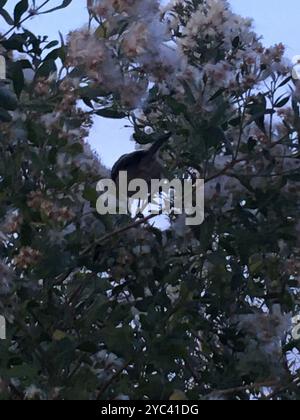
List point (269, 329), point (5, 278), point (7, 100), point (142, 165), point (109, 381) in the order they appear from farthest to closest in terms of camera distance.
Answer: point (142, 165) < point (269, 329) < point (7, 100) < point (5, 278) < point (109, 381)

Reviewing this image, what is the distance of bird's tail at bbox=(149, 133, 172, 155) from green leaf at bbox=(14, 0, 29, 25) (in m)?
0.59

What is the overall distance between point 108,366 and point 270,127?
999 millimetres

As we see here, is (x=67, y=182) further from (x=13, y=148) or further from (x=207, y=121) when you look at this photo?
(x=207, y=121)

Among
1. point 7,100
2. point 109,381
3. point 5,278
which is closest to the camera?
point 109,381

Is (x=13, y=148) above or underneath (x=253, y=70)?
underneath

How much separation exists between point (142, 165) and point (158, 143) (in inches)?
3.7

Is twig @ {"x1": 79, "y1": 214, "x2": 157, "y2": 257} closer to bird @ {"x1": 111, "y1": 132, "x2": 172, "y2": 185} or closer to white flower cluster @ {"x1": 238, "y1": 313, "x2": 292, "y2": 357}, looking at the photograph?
bird @ {"x1": 111, "y1": 132, "x2": 172, "y2": 185}

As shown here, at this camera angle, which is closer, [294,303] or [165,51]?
[165,51]

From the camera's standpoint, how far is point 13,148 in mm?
3998

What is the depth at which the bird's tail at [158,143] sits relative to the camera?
162 inches

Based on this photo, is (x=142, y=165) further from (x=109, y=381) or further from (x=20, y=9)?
(x=109, y=381)

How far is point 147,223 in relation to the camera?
13.3 feet

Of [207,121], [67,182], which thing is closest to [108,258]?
[67,182]

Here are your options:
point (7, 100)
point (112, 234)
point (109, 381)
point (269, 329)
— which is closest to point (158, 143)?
point (112, 234)
